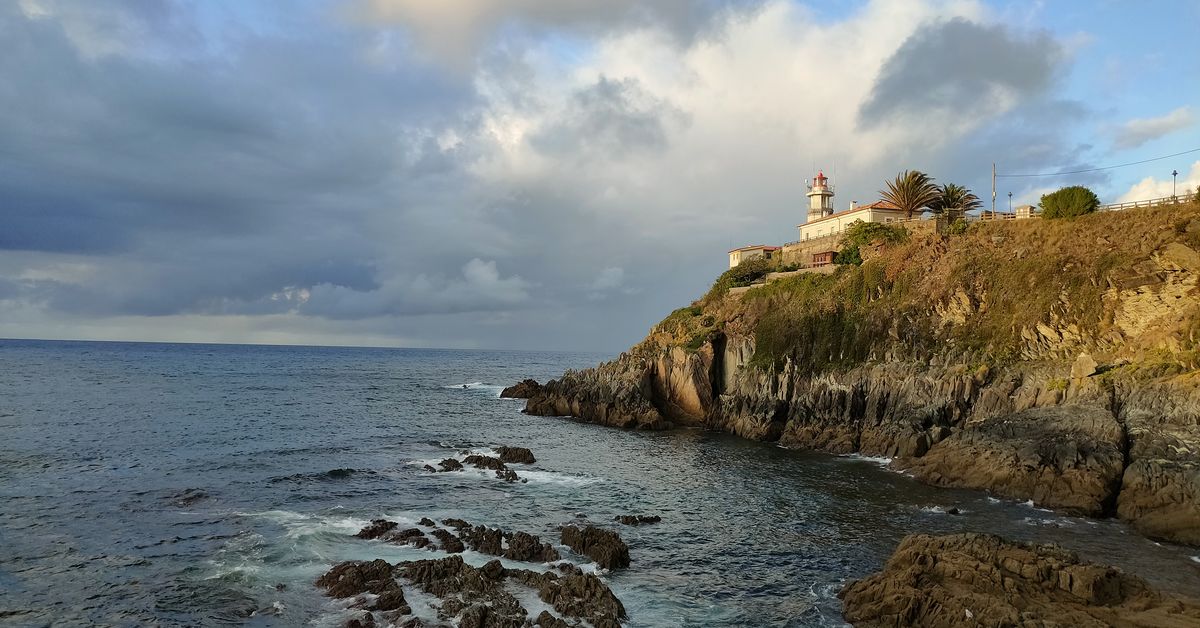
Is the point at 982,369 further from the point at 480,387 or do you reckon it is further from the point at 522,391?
the point at 480,387

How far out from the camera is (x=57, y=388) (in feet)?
300

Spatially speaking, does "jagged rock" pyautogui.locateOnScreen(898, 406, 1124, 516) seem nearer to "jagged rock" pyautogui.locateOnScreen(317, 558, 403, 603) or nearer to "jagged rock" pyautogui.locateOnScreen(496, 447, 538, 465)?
"jagged rock" pyautogui.locateOnScreen(496, 447, 538, 465)

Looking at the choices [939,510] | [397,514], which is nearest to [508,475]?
[397,514]

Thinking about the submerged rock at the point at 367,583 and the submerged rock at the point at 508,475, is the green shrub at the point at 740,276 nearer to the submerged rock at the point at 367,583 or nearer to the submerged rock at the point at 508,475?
the submerged rock at the point at 508,475

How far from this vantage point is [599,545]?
28.0 meters

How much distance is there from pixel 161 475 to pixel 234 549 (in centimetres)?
1773

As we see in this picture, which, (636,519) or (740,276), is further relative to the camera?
(740,276)

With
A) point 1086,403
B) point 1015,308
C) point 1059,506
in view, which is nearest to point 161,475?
point 1059,506

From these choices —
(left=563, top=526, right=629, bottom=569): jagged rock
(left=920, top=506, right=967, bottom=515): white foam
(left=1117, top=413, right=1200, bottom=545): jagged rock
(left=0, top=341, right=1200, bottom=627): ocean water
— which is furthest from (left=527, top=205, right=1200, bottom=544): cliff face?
(left=563, top=526, right=629, bottom=569): jagged rock

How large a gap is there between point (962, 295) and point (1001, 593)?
38611mm

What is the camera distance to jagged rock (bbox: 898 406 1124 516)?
3469 centimetres

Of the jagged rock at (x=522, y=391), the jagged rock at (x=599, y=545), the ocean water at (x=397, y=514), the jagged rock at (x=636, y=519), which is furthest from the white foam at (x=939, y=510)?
the jagged rock at (x=522, y=391)

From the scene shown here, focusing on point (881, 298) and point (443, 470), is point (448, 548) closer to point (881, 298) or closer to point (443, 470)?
point (443, 470)

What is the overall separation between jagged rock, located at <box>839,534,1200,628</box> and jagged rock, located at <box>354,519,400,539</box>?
65.2 ft
